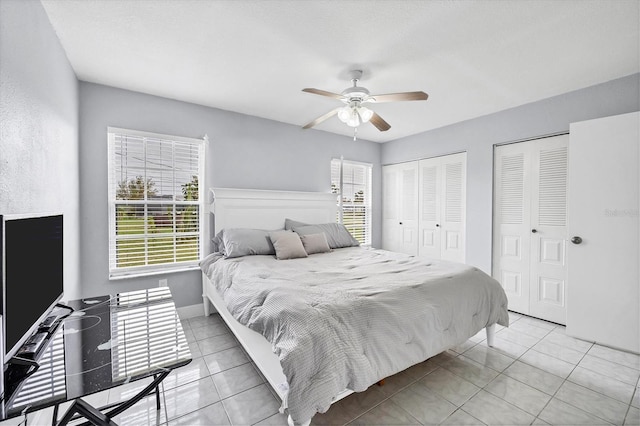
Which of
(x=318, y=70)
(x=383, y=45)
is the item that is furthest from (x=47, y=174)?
(x=383, y=45)

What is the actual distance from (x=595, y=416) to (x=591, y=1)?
257 cm

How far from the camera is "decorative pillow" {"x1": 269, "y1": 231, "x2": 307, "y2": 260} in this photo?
3033mm

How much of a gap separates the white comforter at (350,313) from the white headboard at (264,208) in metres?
0.86

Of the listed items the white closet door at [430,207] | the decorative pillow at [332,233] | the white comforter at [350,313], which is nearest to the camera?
the white comforter at [350,313]

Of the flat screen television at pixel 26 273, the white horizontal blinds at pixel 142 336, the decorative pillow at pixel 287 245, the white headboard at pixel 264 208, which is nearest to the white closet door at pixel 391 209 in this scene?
the white headboard at pixel 264 208

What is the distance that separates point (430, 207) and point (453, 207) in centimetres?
39

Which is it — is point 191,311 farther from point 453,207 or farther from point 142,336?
point 453,207

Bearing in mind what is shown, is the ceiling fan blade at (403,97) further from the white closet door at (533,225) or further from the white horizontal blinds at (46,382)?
the white horizontal blinds at (46,382)

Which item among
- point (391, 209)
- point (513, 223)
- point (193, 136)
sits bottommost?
point (513, 223)

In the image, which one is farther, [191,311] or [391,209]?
[391,209]

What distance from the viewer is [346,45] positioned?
2.14 meters

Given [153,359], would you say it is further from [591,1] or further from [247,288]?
[591,1]

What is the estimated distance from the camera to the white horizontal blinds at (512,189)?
350cm

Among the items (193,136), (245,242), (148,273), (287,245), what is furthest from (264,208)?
(148,273)
